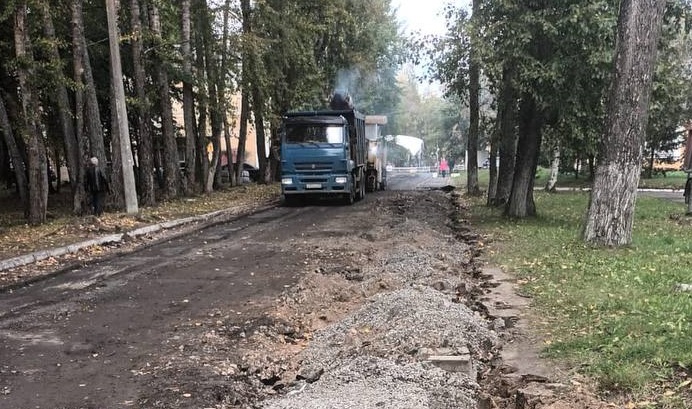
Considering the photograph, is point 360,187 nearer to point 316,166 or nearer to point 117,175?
point 316,166

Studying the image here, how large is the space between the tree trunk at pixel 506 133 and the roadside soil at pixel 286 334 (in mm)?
5788

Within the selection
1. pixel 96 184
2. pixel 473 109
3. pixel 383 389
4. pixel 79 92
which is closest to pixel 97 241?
pixel 96 184

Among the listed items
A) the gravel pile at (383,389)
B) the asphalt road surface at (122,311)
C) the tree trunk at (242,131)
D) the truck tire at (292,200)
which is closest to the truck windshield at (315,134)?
the truck tire at (292,200)

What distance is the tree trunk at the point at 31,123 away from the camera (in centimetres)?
1598

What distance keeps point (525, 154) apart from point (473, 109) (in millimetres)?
8906

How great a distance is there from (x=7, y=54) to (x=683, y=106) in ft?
104

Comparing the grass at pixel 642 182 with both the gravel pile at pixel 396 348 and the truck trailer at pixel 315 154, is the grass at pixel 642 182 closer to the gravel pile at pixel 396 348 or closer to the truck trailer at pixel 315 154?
the truck trailer at pixel 315 154

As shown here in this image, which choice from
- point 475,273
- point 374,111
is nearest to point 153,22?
point 475,273

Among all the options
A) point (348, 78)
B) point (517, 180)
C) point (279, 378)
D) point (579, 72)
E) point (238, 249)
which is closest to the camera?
point (279, 378)

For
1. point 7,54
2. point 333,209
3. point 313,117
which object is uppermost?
point 7,54

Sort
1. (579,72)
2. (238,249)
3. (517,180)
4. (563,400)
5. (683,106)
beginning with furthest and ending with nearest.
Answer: (683,106) < (517,180) < (579,72) < (238,249) < (563,400)

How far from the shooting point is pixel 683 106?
33.3 metres

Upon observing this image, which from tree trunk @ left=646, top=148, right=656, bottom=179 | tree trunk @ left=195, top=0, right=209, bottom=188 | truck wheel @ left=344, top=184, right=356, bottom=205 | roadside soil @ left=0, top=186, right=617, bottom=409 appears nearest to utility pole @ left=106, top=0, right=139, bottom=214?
roadside soil @ left=0, top=186, right=617, bottom=409

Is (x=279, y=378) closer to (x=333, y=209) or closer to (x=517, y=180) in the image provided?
(x=517, y=180)
